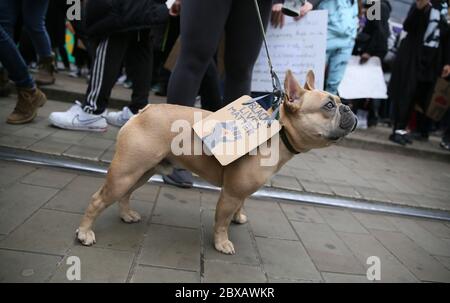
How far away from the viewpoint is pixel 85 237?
5.85ft

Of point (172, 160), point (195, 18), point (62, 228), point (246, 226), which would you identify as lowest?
point (246, 226)

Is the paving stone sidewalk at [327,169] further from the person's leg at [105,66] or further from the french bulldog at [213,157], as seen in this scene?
the french bulldog at [213,157]

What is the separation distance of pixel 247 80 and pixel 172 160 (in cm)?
93

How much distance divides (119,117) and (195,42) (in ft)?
5.74

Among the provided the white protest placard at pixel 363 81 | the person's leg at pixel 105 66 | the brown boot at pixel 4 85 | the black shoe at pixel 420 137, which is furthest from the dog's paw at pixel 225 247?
the black shoe at pixel 420 137

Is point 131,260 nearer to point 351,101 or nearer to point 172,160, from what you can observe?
point 172,160

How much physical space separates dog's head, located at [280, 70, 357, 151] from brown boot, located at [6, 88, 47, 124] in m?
2.42

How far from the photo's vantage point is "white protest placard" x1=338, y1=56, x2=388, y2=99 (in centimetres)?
496

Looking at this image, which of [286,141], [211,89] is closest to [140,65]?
[211,89]

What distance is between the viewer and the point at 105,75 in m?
3.14

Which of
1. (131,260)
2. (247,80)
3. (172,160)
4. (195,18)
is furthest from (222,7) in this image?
(131,260)

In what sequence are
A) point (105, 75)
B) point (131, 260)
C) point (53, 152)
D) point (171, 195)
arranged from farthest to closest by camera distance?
point (105, 75) → point (53, 152) → point (171, 195) → point (131, 260)

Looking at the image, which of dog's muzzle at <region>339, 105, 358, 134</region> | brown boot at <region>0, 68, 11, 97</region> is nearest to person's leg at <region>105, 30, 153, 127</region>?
brown boot at <region>0, 68, 11, 97</region>

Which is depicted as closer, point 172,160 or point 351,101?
point 172,160
